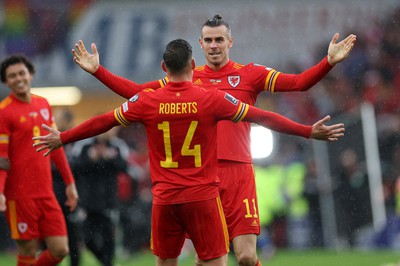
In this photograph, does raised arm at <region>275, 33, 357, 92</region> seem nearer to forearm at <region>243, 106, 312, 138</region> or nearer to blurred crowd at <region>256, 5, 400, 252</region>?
forearm at <region>243, 106, 312, 138</region>

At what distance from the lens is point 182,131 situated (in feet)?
23.1

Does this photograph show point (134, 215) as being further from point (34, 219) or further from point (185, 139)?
point (185, 139)

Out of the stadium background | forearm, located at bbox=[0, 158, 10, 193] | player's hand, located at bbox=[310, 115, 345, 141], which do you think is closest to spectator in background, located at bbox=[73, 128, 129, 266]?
forearm, located at bbox=[0, 158, 10, 193]

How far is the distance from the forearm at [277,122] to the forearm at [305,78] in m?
0.92

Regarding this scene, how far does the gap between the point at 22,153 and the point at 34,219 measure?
2.34 ft

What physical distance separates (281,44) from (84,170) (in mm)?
11076

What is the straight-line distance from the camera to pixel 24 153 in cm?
977

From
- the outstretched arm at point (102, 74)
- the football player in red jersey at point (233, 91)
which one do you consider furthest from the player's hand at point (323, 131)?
the outstretched arm at point (102, 74)

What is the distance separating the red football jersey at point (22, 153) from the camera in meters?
9.73

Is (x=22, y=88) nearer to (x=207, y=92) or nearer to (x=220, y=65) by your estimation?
(x=220, y=65)

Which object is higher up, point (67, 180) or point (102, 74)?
point (102, 74)

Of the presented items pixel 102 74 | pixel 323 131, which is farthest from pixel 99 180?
pixel 323 131

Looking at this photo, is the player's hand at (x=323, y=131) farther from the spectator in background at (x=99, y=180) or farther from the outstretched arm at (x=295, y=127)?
the spectator in background at (x=99, y=180)

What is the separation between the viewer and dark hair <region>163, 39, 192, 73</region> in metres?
7.07
